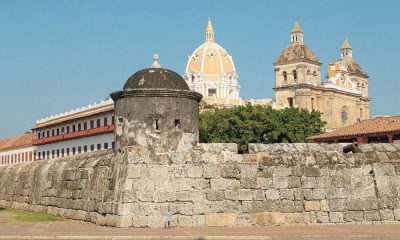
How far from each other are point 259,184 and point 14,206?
11009mm

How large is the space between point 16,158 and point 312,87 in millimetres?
44699

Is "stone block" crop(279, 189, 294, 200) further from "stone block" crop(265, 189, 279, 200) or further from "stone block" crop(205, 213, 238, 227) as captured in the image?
"stone block" crop(205, 213, 238, 227)

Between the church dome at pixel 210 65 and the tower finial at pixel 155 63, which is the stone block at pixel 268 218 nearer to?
the tower finial at pixel 155 63

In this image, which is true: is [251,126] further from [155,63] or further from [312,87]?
[155,63]

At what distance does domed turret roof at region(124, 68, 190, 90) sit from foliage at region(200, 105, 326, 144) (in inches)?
1742

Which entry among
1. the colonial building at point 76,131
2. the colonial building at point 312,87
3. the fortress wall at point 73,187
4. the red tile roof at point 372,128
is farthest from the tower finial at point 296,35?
the fortress wall at point 73,187

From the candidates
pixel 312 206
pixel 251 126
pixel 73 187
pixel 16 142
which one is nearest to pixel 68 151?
pixel 16 142

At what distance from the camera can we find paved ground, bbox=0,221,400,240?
12.3m

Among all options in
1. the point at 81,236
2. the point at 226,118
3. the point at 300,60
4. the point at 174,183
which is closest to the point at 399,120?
the point at 226,118

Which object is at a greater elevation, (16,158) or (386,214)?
(16,158)

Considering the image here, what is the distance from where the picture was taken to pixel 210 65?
5002 inches

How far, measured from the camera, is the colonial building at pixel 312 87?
310 ft

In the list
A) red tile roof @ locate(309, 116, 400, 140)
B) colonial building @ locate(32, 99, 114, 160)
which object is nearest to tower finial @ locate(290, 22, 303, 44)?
colonial building @ locate(32, 99, 114, 160)

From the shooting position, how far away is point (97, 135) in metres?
68.5
